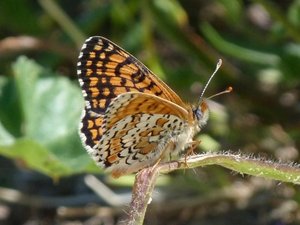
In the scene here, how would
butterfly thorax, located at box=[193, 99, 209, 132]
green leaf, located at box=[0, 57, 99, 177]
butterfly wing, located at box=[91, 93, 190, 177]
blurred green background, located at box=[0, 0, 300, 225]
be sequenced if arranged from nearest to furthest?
butterfly wing, located at box=[91, 93, 190, 177], butterfly thorax, located at box=[193, 99, 209, 132], green leaf, located at box=[0, 57, 99, 177], blurred green background, located at box=[0, 0, 300, 225]

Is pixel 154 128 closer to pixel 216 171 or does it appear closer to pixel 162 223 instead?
pixel 216 171

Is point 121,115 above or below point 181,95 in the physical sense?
above

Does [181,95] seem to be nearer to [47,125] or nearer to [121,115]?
[47,125]

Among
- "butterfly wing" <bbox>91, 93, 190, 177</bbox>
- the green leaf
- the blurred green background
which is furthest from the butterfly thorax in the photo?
the blurred green background

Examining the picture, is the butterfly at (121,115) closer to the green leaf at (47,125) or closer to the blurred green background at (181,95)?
the green leaf at (47,125)

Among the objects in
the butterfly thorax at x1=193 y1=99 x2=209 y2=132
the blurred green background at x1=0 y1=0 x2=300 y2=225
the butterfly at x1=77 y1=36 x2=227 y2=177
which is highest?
the butterfly at x1=77 y1=36 x2=227 y2=177

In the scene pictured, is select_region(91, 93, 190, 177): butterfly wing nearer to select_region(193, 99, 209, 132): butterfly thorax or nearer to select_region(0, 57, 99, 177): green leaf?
select_region(193, 99, 209, 132): butterfly thorax

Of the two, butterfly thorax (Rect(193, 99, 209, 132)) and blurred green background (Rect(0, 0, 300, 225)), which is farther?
blurred green background (Rect(0, 0, 300, 225))

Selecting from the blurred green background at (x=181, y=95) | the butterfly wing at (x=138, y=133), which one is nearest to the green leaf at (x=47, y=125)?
the blurred green background at (x=181, y=95)

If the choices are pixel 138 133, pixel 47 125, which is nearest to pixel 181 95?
pixel 47 125
